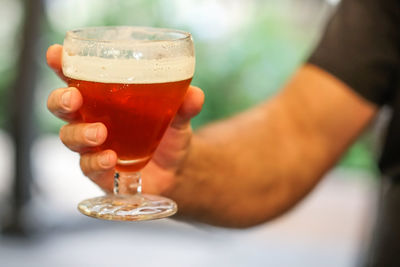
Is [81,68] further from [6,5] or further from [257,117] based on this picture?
[6,5]

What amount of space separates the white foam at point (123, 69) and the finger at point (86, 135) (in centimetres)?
7

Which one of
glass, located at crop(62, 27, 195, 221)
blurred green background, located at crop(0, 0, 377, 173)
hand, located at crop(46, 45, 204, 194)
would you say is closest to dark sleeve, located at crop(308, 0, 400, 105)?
hand, located at crop(46, 45, 204, 194)

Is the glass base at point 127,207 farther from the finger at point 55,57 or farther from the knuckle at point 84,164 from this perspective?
the finger at point 55,57

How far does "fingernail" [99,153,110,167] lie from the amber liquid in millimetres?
62

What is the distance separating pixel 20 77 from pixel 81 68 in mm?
2716

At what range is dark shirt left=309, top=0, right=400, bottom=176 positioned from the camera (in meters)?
1.73

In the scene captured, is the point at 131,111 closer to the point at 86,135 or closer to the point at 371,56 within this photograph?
the point at 86,135

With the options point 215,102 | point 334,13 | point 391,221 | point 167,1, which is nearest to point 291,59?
point 215,102

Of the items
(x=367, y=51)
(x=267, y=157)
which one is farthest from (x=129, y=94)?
(x=367, y=51)

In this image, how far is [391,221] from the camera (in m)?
1.60

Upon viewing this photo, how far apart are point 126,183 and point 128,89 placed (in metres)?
0.21

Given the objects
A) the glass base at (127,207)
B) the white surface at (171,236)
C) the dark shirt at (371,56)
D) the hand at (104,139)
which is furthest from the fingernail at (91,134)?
the white surface at (171,236)

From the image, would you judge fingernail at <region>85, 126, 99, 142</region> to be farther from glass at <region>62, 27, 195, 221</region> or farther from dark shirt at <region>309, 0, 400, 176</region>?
dark shirt at <region>309, 0, 400, 176</region>

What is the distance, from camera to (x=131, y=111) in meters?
1.05
